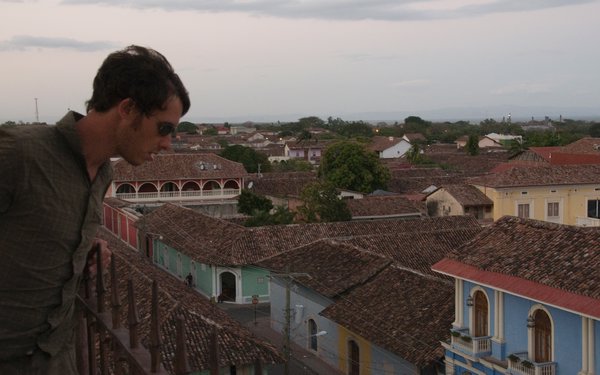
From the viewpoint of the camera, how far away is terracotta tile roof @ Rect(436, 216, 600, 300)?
1067cm

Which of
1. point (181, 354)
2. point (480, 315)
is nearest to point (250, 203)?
point (480, 315)

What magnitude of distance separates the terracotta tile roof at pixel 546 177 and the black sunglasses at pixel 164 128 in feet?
92.1

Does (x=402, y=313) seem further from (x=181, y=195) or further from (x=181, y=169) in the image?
(x=181, y=169)

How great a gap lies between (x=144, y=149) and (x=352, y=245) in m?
17.5

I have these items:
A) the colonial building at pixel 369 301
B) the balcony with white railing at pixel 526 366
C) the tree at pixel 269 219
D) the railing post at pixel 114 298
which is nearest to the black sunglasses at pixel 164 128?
the railing post at pixel 114 298

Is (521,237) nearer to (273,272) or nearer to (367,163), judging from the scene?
(273,272)

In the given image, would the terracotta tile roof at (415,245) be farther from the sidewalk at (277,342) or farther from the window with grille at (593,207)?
the window with grille at (593,207)

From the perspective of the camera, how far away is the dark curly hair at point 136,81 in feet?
6.09

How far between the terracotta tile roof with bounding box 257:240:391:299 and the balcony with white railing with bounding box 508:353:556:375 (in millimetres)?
5660

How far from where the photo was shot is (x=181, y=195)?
34281mm

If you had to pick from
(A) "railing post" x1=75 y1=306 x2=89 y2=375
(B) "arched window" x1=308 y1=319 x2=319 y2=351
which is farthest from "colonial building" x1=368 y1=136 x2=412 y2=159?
(A) "railing post" x1=75 y1=306 x2=89 y2=375

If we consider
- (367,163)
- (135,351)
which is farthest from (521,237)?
(367,163)

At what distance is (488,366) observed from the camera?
1193cm

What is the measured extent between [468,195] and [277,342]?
14093mm
